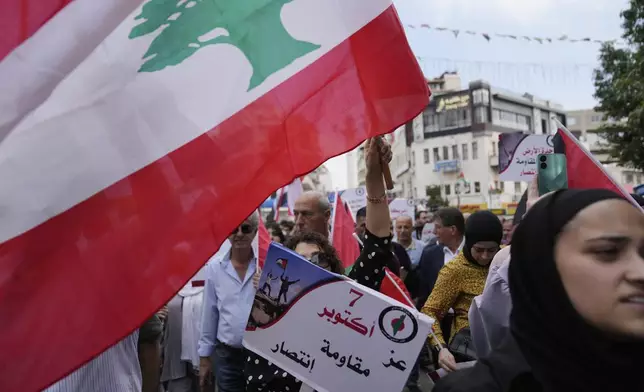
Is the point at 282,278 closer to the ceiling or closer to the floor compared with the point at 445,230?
closer to the ceiling

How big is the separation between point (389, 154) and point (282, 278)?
66 centimetres

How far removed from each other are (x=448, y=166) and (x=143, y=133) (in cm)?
7582

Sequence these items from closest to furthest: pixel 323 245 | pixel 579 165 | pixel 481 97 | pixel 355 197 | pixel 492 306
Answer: pixel 492 306, pixel 579 165, pixel 323 245, pixel 355 197, pixel 481 97

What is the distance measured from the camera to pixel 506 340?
1.59 metres

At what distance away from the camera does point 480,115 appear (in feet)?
246

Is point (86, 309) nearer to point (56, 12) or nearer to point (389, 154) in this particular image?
point (56, 12)

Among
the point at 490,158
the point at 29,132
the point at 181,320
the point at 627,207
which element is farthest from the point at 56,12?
the point at 490,158

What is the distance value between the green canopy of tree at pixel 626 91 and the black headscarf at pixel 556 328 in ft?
44.1

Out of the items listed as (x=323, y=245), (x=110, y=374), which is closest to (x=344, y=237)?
(x=323, y=245)

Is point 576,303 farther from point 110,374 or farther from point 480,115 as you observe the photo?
point 480,115

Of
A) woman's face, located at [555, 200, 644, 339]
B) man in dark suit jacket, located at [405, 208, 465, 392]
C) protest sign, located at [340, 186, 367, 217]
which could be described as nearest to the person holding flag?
woman's face, located at [555, 200, 644, 339]

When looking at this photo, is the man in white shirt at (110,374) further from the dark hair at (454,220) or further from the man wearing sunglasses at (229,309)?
the dark hair at (454,220)

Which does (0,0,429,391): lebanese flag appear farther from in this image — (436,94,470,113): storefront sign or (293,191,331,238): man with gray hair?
(436,94,470,113): storefront sign

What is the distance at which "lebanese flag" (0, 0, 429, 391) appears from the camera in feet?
5.90
